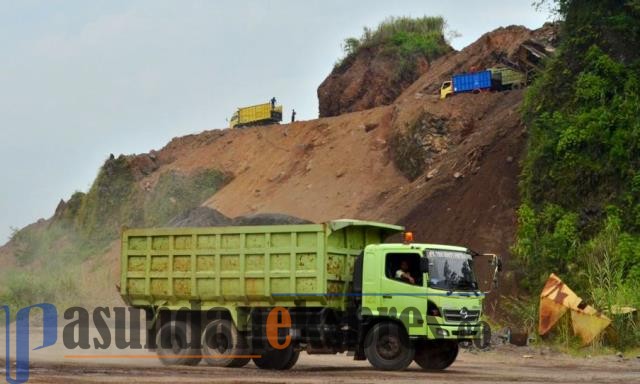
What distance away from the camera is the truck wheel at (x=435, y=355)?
20.6 meters

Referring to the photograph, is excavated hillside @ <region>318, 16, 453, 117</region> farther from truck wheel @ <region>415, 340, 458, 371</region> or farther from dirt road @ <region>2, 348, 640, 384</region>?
truck wheel @ <region>415, 340, 458, 371</region>

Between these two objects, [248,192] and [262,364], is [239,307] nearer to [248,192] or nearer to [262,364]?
[262,364]

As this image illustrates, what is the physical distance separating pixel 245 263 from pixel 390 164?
111 feet

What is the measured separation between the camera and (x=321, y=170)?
188 feet

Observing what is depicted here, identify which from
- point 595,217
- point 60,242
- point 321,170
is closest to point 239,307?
point 595,217

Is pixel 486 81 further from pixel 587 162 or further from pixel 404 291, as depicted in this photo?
pixel 404 291

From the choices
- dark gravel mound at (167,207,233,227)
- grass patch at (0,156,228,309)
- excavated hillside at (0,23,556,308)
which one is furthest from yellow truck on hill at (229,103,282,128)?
dark gravel mound at (167,207,233,227)

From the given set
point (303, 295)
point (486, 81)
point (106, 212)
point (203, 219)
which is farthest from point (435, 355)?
point (106, 212)

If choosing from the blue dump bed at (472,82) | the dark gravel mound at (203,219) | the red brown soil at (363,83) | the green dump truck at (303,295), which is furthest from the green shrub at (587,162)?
the red brown soil at (363,83)

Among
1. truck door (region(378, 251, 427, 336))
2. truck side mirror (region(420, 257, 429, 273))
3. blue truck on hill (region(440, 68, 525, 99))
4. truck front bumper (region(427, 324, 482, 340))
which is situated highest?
blue truck on hill (region(440, 68, 525, 99))

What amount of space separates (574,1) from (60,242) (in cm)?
4464

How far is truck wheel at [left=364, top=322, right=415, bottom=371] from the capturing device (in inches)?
779

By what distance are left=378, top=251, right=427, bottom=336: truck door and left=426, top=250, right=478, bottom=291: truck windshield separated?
0.24 m

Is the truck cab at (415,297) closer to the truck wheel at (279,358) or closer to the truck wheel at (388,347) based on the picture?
the truck wheel at (388,347)
